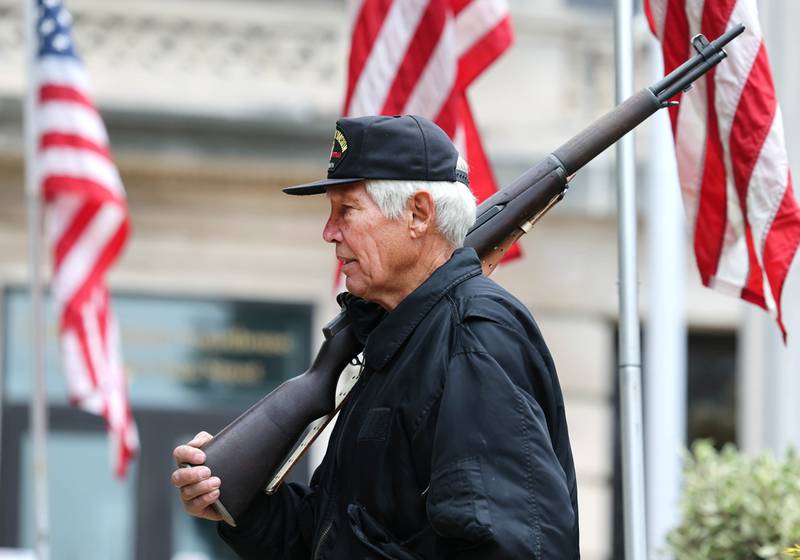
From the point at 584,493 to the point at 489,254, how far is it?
29.8 ft

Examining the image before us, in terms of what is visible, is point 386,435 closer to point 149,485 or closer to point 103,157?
point 103,157

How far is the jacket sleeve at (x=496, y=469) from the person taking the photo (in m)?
2.67

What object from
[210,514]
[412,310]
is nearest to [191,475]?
[210,514]

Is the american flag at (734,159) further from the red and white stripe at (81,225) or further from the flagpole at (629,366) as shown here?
the red and white stripe at (81,225)

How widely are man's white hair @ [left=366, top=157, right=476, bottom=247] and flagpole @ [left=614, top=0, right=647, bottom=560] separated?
111 cm

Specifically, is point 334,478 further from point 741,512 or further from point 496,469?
point 741,512

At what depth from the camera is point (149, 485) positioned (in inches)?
462

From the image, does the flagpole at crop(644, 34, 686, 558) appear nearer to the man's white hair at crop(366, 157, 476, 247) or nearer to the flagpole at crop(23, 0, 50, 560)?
the flagpole at crop(23, 0, 50, 560)

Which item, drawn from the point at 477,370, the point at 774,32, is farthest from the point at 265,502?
the point at 774,32

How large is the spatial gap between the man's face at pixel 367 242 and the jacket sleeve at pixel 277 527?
490mm

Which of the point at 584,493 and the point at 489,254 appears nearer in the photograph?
the point at 489,254

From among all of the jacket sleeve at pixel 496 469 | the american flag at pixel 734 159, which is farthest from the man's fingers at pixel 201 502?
the american flag at pixel 734 159

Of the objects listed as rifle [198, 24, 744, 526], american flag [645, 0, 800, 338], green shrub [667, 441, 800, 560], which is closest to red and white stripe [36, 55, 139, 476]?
green shrub [667, 441, 800, 560]

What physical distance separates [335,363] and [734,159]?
1774mm
